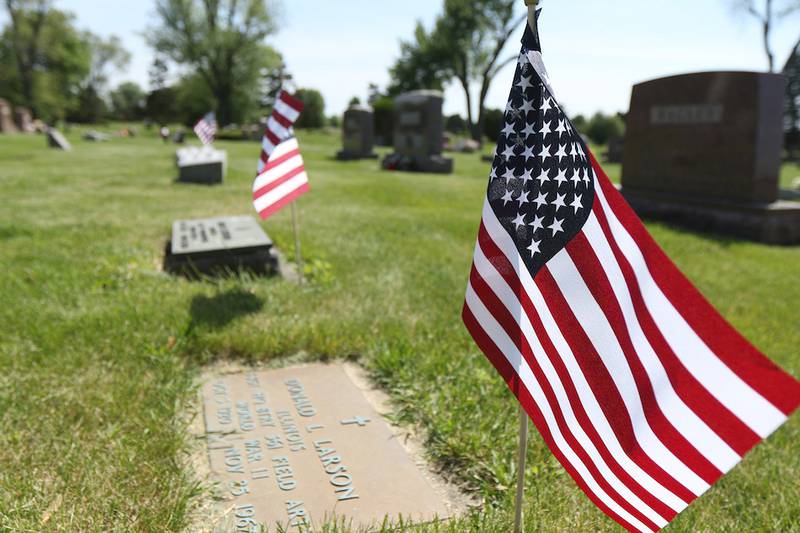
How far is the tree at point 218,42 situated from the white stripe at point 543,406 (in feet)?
164

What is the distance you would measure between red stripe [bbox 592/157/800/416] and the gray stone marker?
1245mm

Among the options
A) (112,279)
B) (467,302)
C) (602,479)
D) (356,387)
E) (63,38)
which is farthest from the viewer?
(63,38)

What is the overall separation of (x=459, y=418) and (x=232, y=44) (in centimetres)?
4948

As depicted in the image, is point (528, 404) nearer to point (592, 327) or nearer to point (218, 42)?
point (592, 327)

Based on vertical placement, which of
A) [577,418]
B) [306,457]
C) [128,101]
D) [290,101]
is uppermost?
[128,101]

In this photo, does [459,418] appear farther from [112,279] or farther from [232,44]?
[232,44]

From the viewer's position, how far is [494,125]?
4284 cm

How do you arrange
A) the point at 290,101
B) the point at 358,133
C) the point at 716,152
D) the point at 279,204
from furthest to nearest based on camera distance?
1. the point at 358,133
2. the point at 716,152
3. the point at 290,101
4. the point at 279,204

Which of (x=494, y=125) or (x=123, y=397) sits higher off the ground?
(x=494, y=125)

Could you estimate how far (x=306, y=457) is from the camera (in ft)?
8.03

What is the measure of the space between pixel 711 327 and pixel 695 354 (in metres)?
0.08

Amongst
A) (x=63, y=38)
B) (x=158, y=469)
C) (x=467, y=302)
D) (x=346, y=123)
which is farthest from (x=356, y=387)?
(x=63, y=38)

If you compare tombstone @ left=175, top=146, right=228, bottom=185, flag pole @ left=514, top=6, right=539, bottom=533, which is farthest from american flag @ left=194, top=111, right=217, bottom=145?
flag pole @ left=514, top=6, right=539, bottom=533

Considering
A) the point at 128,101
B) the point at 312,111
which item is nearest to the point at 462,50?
the point at 312,111
